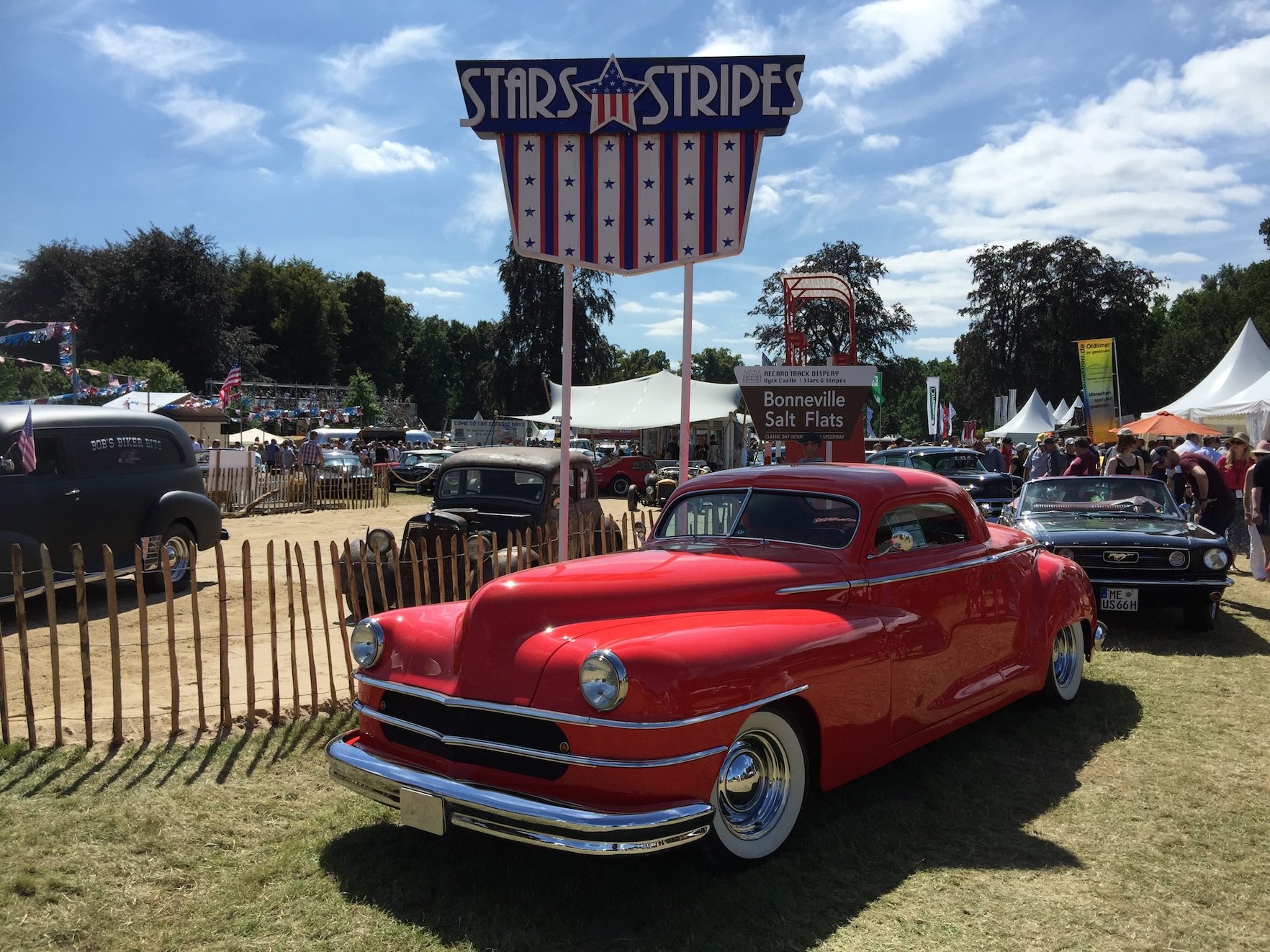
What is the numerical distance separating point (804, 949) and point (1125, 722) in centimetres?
375

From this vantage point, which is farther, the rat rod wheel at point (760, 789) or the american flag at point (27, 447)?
the american flag at point (27, 447)

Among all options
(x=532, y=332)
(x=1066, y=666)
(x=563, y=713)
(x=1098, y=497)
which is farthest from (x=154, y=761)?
(x=532, y=332)

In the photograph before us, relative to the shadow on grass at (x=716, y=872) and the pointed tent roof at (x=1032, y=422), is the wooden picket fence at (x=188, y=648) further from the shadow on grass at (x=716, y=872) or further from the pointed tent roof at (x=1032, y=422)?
the pointed tent roof at (x=1032, y=422)

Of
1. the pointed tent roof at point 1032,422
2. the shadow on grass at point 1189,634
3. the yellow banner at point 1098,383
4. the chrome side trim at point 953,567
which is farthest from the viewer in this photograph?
the pointed tent roof at point 1032,422

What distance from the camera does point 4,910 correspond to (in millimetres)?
3367

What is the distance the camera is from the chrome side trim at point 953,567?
445 cm

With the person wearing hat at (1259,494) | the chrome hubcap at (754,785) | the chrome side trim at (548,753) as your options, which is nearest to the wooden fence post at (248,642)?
the chrome side trim at (548,753)

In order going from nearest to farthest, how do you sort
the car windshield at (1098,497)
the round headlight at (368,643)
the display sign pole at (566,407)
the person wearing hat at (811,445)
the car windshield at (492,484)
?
the round headlight at (368,643), the display sign pole at (566,407), the person wearing hat at (811,445), the car windshield at (1098,497), the car windshield at (492,484)

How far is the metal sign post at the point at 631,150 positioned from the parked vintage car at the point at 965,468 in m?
8.74

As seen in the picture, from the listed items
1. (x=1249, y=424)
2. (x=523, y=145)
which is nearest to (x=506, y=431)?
(x=1249, y=424)

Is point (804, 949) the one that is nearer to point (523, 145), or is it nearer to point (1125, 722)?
point (1125, 722)

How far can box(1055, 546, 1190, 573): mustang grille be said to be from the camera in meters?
8.12

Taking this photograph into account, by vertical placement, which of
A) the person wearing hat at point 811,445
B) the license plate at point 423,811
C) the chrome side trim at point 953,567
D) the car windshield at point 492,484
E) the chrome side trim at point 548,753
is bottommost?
the license plate at point 423,811

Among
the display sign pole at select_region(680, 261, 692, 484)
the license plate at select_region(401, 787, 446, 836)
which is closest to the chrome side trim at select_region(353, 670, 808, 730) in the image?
the license plate at select_region(401, 787, 446, 836)
